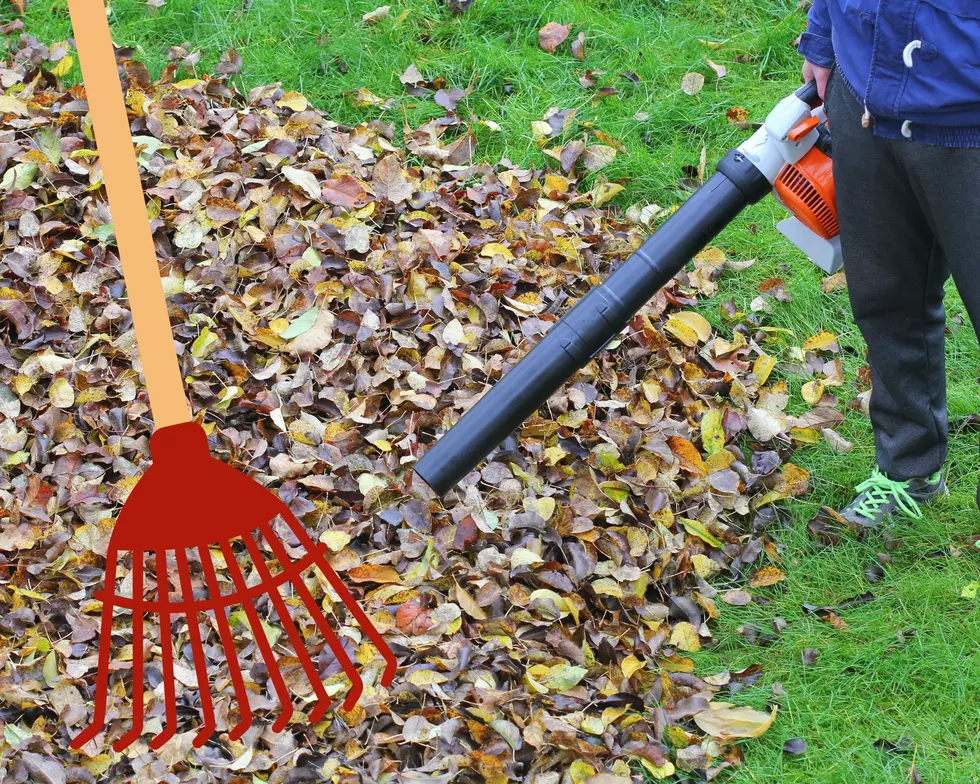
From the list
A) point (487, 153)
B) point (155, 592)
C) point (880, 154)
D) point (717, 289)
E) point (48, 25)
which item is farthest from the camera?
point (48, 25)

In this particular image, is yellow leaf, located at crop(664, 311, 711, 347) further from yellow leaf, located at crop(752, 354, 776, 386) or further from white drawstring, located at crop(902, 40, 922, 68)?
white drawstring, located at crop(902, 40, 922, 68)

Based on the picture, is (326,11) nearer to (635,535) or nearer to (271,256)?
(271,256)

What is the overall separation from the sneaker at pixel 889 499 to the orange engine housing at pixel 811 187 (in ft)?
2.58

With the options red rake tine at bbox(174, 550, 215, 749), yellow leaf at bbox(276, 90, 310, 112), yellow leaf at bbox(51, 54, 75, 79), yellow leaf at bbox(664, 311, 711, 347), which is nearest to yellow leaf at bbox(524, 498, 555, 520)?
yellow leaf at bbox(664, 311, 711, 347)

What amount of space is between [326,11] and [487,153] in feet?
3.12

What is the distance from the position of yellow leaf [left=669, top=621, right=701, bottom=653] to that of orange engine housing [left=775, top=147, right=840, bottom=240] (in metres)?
1.00

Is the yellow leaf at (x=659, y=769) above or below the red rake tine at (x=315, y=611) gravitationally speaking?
below

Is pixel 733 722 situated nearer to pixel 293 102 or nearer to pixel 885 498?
pixel 885 498

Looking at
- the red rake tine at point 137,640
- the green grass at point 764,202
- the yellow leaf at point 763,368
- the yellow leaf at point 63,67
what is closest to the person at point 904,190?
the green grass at point 764,202

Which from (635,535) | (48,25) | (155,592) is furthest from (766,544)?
(48,25)

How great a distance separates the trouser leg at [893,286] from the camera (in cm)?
200

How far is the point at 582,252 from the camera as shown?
10.5 ft

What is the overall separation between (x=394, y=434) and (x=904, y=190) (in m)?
1.38

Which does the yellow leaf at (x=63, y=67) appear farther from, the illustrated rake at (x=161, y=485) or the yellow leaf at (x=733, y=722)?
the yellow leaf at (x=733, y=722)
